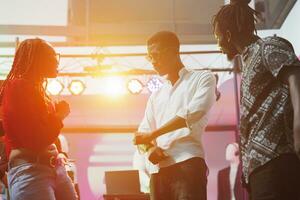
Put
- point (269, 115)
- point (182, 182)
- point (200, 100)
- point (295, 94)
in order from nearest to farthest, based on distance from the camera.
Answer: point (295, 94) → point (269, 115) → point (182, 182) → point (200, 100)

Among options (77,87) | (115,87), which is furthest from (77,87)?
(115,87)

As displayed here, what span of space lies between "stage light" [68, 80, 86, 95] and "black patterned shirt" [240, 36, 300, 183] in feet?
21.6

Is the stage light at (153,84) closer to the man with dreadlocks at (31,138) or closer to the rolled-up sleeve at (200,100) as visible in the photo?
the rolled-up sleeve at (200,100)

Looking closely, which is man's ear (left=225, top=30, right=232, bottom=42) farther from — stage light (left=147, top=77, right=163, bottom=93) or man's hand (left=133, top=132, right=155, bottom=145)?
stage light (left=147, top=77, right=163, bottom=93)

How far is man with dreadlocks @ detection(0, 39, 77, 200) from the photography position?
1700 millimetres

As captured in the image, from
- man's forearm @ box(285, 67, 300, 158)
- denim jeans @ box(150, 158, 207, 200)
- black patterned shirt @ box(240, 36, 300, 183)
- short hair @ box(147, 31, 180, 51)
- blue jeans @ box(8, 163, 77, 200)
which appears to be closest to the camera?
man's forearm @ box(285, 67, 300, 158)

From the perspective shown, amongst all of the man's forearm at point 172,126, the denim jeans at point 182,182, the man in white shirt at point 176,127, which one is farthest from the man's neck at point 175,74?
the denim jeans at point 182,182

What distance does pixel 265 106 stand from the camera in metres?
1.34

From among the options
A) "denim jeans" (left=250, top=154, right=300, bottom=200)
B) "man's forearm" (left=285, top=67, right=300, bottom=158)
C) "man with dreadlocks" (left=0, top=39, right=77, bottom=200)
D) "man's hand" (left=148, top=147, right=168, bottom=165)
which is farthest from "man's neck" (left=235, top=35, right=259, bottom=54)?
"man with dreadlocks" (left=0, top=39, right=77, bottom=200)

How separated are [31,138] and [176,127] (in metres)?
0.60

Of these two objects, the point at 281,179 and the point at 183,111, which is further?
the point at 183,111

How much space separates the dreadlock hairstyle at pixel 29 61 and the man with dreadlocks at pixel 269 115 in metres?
0.85

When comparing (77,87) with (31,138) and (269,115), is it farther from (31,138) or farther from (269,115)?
(269,115)

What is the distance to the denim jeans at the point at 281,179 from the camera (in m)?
1.24
